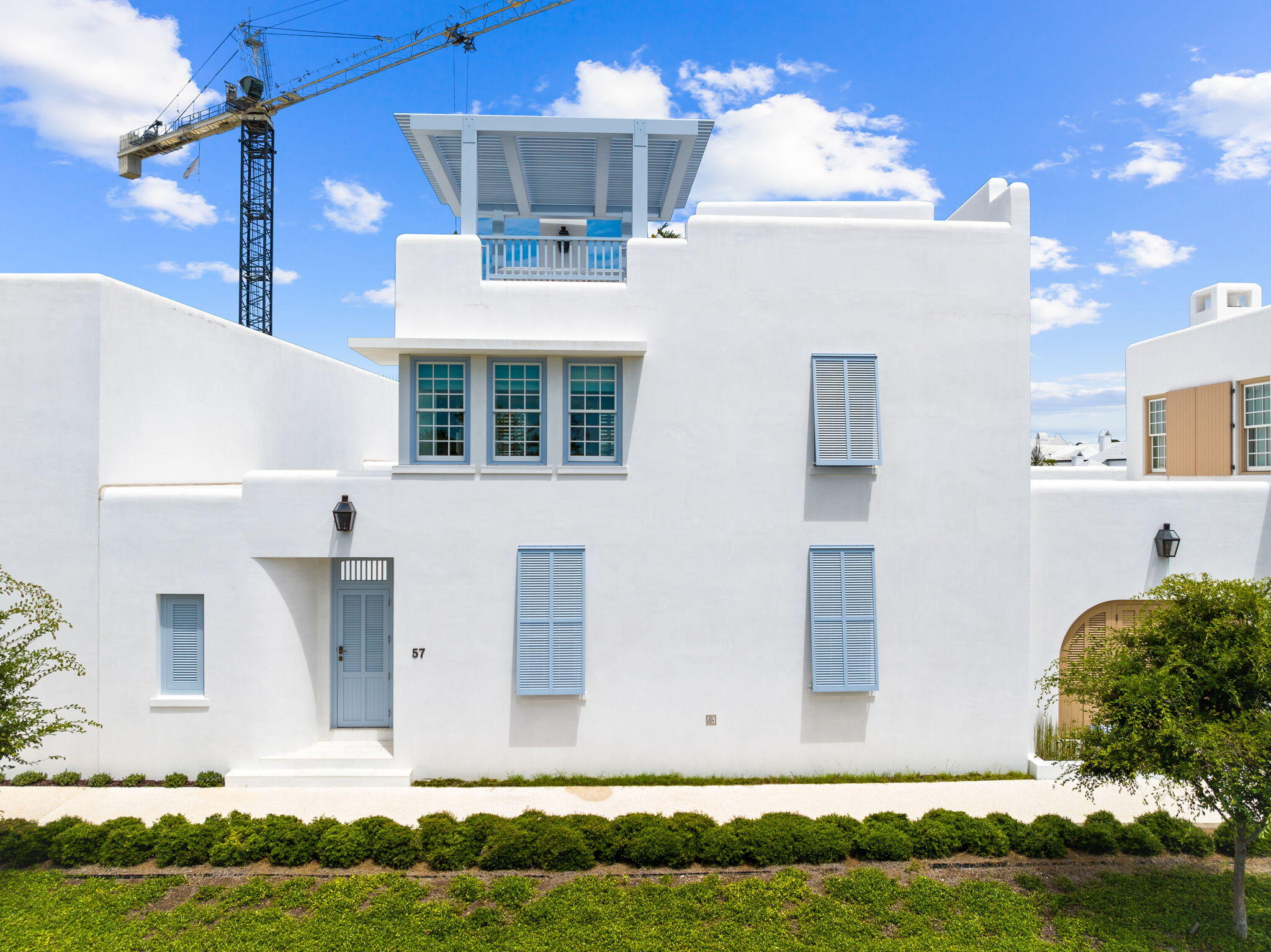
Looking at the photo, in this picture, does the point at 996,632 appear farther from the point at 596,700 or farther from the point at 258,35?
the point at 258,35

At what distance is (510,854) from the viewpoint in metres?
7.73

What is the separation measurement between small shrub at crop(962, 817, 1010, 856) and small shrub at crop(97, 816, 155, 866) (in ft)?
29.5

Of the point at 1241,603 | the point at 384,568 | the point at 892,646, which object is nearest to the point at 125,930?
the point at 384,568

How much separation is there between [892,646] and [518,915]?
6.25 m

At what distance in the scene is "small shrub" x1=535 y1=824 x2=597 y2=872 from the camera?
25.3ft

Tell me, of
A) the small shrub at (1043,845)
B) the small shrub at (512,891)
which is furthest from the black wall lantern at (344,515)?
the small shrub at (1043,845)

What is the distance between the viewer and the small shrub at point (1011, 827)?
318 inches

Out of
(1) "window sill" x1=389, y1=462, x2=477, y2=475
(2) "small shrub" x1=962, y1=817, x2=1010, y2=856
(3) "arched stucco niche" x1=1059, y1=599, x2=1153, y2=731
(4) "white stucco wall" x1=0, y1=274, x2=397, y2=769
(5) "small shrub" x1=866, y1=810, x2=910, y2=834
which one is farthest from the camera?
(3) "arched stucco niche" x1=1059, y1=599, x2=1153, y2=731

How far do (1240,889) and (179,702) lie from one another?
40.9 ft

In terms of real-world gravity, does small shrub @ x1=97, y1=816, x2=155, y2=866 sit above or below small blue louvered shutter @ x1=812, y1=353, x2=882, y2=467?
below

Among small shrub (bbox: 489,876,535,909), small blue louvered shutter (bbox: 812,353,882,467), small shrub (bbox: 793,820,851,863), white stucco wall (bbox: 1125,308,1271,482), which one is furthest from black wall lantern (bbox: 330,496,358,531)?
white stucco wall (bbox: 1125,308,1271,482)

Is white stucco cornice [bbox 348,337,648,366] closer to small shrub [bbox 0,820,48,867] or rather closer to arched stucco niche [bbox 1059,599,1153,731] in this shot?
small shrub [bbox 0,820,48,867]

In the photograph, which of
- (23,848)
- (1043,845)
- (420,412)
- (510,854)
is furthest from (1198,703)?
(23,848)

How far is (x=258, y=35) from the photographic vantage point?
3684 centimetres
